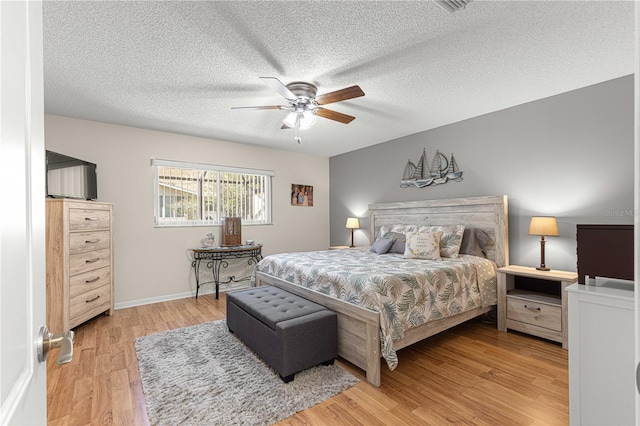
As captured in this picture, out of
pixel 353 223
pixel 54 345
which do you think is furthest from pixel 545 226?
pixel 54 345

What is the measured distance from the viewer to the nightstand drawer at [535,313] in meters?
2.74

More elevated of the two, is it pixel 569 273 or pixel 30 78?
pixel 30 78

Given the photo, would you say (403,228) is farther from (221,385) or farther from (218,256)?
(221,385)

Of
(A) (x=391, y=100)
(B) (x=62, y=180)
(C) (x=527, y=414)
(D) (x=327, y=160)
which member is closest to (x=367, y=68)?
(A) (x=391, y=100)

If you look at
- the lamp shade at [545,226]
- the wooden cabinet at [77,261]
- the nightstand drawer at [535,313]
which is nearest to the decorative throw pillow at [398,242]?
the nightstand drawer at [535,313]

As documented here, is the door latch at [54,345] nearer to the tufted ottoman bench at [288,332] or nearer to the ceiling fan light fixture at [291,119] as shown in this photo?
the tufted ottoman bench at [288,332]

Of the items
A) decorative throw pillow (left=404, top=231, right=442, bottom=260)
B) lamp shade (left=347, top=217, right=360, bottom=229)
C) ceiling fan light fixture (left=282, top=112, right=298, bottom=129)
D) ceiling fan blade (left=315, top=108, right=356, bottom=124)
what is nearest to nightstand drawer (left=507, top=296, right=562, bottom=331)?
decorative throw pillow (left=404, top=231, right=442, bottom=260)

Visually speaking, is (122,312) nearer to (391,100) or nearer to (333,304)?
(333,304)

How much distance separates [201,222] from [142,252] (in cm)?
90

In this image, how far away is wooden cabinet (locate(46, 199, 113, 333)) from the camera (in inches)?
113

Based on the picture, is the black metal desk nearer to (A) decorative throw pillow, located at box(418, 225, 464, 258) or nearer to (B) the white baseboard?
(B) the white baseboard

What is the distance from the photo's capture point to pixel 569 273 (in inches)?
113

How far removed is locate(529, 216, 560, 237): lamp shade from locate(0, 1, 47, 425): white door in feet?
11.8

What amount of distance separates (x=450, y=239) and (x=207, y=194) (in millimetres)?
3618
